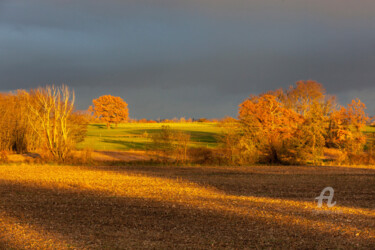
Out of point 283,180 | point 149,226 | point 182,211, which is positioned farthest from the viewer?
point 283,180

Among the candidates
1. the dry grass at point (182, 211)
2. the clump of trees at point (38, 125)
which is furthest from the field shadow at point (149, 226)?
the clump of trees at point (38, 125)

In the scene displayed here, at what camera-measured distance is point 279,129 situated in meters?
28.7

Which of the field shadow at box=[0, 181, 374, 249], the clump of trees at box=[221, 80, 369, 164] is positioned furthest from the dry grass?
the clump of trees at box=[221, 80, 369, 164]

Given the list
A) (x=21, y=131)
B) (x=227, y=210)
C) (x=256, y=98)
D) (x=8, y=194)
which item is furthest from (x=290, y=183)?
(x=21, y=131)

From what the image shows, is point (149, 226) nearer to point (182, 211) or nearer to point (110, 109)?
point (182, 211)

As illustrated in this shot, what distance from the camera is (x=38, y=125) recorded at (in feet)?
112

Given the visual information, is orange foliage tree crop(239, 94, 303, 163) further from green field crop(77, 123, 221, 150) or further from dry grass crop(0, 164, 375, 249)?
dry grass crop(0, 164, 375, 249)

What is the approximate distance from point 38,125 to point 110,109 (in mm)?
46014

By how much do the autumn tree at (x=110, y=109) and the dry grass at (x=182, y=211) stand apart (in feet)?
Result: 190

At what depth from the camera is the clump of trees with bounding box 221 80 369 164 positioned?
2761 cm

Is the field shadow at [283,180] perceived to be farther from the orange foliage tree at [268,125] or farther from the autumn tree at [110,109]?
the autumn tree at [110,109]

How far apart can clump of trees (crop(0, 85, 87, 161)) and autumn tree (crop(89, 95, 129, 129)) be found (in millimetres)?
37348

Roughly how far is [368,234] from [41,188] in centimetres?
1285

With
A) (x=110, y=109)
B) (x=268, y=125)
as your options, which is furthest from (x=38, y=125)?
(x=110, y=109)
